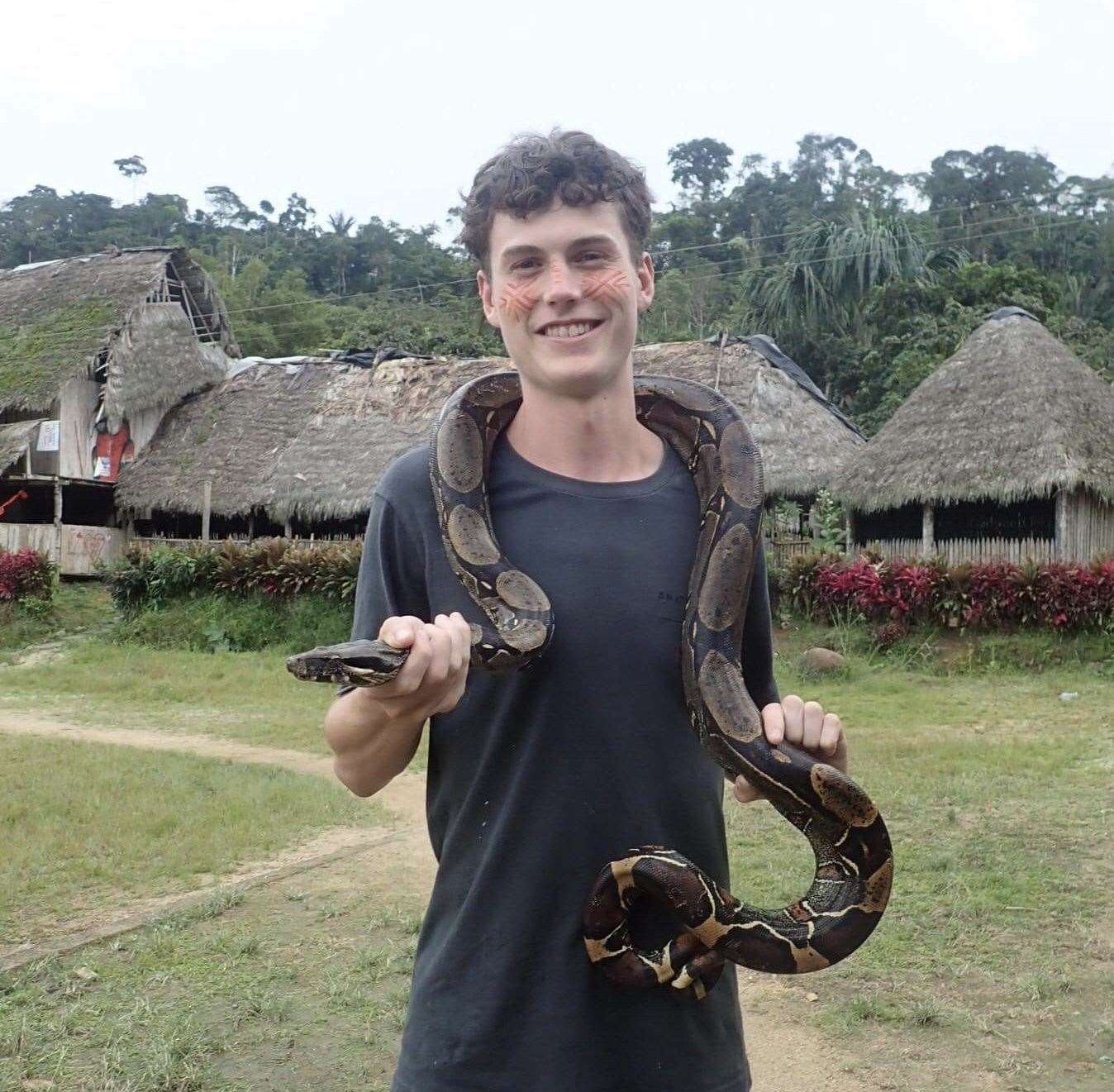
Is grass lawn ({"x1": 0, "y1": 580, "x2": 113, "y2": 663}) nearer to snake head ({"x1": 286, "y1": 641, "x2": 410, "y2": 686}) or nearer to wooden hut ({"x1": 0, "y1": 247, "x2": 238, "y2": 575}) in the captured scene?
wooden hut ({"x1": 0, "y1": 247, "x2": 238, "y2": 575})

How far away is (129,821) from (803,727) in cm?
698

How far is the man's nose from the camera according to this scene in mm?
2160

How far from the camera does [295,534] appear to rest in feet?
77.7

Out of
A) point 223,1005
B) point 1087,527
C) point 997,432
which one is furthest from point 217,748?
point 1087,527

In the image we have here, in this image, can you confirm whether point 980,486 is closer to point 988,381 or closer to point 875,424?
point 988,381

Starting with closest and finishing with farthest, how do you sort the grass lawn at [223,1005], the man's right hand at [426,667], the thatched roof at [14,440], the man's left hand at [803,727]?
1. the man's right hand at [426,667]
2. the man's left hand at [803,727]
3. the grass lawn at [223,1005]
4. the thatched roof at [14,440]

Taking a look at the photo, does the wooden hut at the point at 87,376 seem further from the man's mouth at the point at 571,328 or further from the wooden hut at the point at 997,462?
the man's mouth at the point at 571,328

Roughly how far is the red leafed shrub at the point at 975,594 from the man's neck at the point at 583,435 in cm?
1312

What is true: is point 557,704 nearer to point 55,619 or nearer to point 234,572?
point 234,572

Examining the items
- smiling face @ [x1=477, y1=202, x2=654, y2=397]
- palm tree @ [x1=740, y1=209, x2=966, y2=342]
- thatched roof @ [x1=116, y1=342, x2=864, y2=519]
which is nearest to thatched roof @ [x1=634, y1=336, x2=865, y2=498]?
thatched roof @ [x1=116, y1=342, x2=864, y2=519]

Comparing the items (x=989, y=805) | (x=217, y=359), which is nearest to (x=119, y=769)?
(x=989, y=805)

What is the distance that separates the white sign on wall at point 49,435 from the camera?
23109 mm

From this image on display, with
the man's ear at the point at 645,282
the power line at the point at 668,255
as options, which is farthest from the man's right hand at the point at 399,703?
the power line at the point at 668,255

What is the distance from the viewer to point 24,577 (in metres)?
19.6
